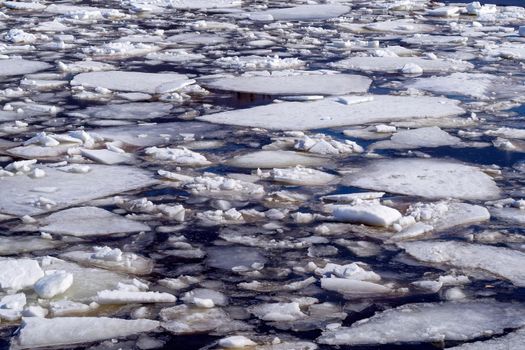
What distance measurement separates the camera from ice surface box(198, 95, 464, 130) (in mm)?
4359

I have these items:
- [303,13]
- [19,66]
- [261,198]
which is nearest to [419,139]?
[261,198]

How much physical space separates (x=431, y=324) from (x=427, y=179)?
50.2 inches

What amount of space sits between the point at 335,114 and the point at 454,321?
2.34m

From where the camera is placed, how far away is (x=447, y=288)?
249cm

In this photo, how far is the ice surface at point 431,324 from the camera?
2.18 meters

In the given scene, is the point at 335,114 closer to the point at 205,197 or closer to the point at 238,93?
the point at 238,93

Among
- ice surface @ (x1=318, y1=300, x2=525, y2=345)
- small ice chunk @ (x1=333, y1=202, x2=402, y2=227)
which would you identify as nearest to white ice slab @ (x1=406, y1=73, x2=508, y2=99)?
small ice chunk @ (x1=333, y1=202, x2=402, y2=227)

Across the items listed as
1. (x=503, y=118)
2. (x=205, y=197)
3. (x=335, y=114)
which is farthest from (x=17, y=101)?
(x=503, y=118)

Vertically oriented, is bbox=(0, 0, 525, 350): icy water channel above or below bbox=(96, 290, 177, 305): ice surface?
below

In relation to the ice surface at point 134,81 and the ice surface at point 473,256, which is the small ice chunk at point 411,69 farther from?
the ice surface at point 473,256

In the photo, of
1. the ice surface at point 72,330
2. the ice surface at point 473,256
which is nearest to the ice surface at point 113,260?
the ice surface at point 72,330

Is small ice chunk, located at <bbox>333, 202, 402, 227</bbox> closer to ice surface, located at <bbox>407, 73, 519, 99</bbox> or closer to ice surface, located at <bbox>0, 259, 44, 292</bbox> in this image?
ice surface, located at <bbox>0, 259, 44, 292</bbox>

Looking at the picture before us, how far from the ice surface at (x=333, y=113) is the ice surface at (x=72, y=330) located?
214 centimetres

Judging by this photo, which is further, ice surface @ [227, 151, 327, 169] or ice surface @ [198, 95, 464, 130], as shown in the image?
ice surface @ [198, 95, 464, 130]
